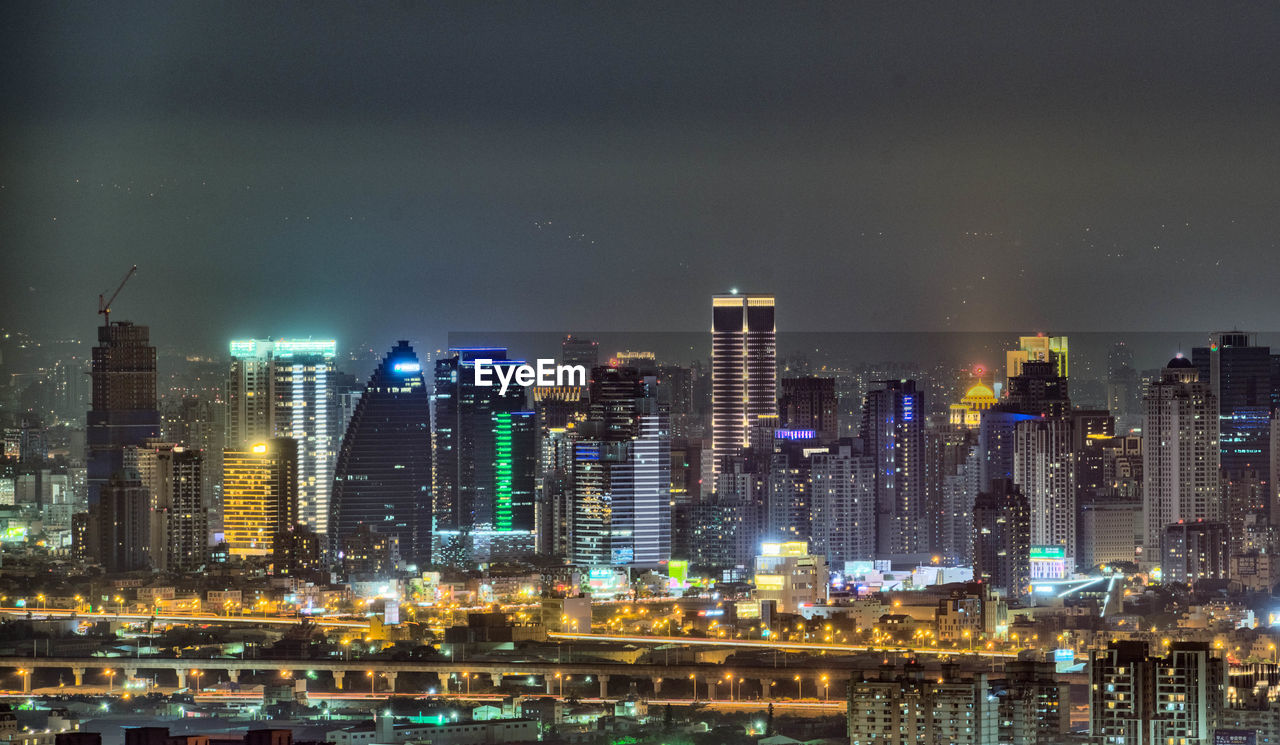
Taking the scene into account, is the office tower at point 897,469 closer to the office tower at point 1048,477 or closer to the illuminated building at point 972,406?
the illuminated building at point 972,406

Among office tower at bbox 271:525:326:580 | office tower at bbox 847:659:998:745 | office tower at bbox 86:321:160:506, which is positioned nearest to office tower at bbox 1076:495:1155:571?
office tower at bbox 271:525:326:580

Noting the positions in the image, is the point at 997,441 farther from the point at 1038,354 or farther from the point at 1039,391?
the point at 1038,354

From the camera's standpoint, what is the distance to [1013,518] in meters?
19.6

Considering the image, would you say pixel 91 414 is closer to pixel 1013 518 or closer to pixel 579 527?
pixel 579 527

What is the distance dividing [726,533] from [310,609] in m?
3.89

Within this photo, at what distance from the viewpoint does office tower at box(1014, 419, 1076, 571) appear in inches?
788

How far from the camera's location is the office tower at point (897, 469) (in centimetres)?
2091

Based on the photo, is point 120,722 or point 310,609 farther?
point 310,609

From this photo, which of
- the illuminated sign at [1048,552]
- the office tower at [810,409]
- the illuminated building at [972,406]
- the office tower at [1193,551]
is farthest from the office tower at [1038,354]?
the office tower at [810,409]

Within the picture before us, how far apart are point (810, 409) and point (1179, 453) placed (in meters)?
3.07

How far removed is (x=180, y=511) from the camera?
20.6 m

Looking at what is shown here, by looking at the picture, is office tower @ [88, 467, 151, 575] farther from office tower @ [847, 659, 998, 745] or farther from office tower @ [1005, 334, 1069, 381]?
office tower @ [847, 659, 998, 745]

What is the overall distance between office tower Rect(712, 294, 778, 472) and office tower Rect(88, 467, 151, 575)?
172 inches

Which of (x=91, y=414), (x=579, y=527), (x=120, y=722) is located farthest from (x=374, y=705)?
(x=579, y=527)
